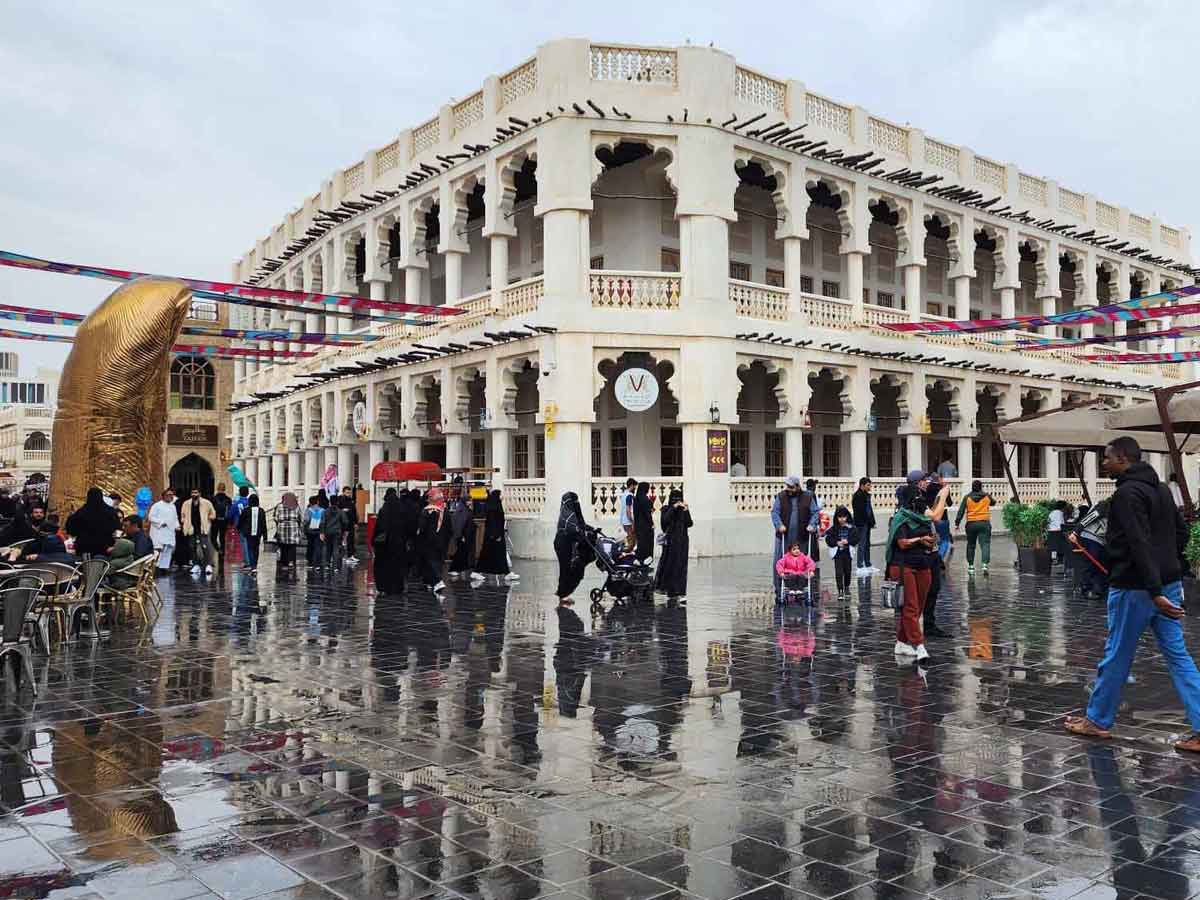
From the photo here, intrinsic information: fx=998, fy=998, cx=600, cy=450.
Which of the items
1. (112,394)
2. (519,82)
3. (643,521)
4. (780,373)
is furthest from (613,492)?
(112,394)

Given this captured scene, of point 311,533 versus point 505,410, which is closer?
point 311,533

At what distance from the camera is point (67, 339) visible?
1872 cm

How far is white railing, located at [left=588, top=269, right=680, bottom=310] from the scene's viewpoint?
2105cm

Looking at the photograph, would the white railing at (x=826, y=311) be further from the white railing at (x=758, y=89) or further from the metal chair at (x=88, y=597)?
the metal chair at (x=88, y=597)

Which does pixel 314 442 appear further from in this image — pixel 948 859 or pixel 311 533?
pixel 948 859

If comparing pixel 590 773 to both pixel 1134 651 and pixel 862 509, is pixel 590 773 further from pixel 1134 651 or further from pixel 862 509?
pixel 862 509

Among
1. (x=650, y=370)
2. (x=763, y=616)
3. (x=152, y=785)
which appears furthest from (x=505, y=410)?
(x=152, y=785)

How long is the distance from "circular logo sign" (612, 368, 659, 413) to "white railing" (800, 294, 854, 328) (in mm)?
4583

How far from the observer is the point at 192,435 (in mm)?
44375

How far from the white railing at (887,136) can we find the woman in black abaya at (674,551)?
1534cm

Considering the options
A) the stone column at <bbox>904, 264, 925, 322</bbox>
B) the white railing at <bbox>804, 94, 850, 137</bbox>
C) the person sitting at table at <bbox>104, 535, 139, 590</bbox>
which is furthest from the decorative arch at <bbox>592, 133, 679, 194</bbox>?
the person sitting at table at <bbox>104, 535, 139, 590</bbox>

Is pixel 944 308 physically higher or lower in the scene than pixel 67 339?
higher

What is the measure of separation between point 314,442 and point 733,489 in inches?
634

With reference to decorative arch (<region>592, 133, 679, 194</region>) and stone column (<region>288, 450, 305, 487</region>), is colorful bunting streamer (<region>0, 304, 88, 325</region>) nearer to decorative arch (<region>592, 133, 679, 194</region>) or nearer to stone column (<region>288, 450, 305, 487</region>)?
decorative arch (<region>592, 133, 679, 194</region>)
